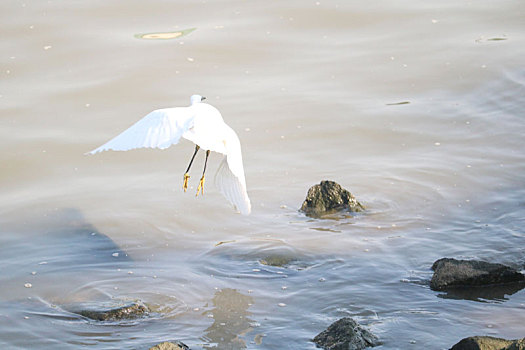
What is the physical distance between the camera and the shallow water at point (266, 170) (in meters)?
5.36

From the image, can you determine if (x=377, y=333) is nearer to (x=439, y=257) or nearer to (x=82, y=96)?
(x=439, y=257)

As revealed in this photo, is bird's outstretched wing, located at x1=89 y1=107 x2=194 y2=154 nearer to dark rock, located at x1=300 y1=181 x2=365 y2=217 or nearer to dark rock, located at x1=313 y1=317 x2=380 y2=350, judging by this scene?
dark rock, located at x1=313 y1=317 x2=380 y2=350

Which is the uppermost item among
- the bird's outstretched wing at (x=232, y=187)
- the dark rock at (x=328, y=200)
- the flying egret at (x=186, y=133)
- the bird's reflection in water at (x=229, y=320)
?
the flying egret at (x=186, y=133)

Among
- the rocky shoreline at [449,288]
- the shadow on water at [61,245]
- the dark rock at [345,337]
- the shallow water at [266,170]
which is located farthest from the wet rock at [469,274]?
the shadow on water at [61,245]

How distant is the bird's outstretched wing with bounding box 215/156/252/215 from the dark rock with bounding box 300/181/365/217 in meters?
0.88

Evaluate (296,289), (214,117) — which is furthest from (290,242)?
(214,117)

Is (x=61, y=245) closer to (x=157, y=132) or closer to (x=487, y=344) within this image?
(x=157, y=132)

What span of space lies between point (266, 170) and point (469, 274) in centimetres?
300

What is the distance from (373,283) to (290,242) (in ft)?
3.23

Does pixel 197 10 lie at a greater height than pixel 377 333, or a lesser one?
greater

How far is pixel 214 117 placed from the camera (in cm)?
560

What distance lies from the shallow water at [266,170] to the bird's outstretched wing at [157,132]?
3.70 ft

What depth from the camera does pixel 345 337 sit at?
180 inches

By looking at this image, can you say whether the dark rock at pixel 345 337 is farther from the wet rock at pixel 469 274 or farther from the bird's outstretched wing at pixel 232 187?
the bird's outstretched wing at pixel 232 187
